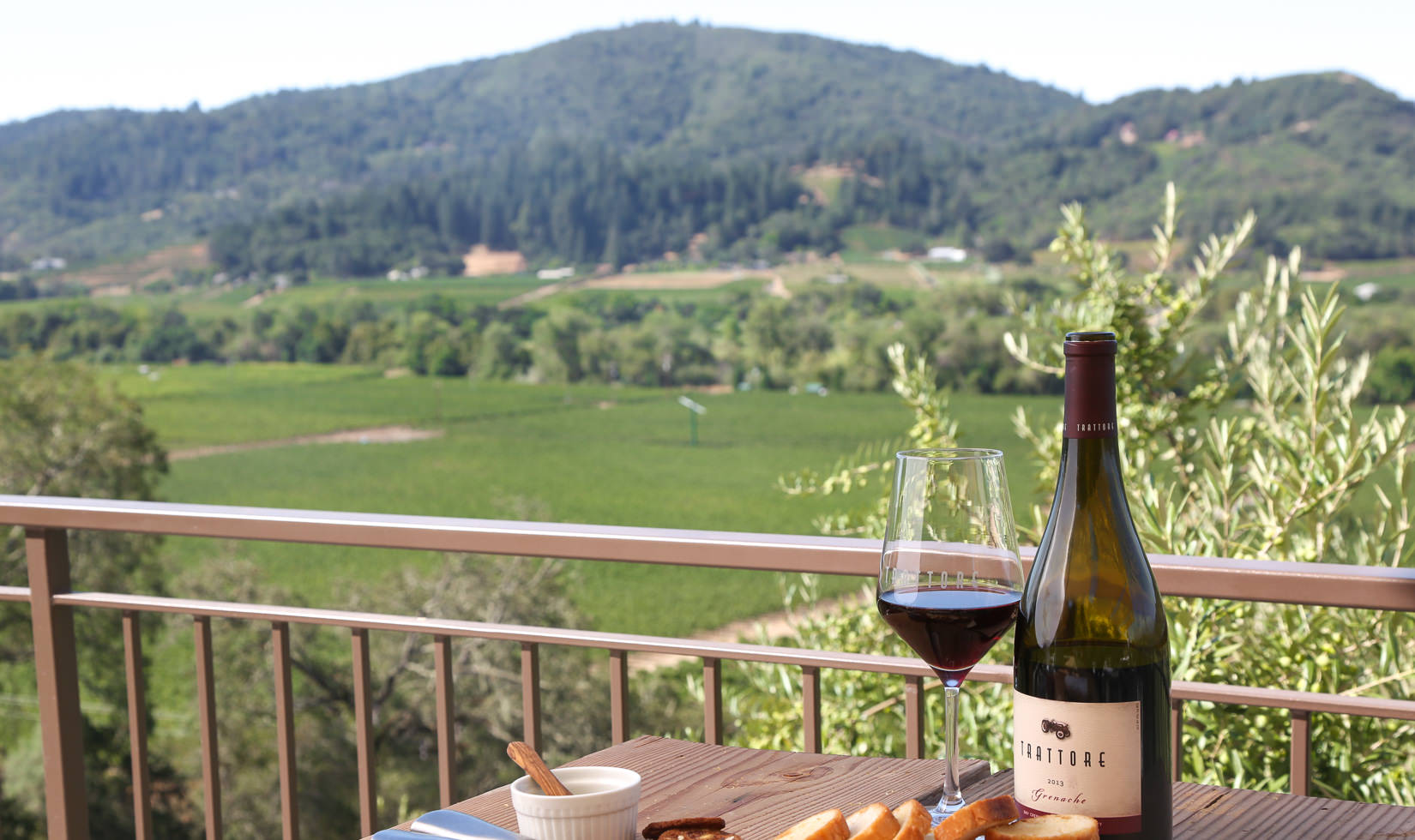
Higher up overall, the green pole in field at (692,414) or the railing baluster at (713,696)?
the railing baluster at (713,696)

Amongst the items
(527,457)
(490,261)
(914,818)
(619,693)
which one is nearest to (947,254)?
(527,457)

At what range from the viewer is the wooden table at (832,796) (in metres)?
0.74

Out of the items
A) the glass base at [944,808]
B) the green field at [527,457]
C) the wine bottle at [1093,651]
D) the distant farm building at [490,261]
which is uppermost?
the distant farm building at [490,261]

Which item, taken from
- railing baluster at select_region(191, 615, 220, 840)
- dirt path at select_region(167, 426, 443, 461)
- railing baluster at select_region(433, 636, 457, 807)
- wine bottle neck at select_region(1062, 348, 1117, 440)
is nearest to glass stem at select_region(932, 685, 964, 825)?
wine bottle neck at select_region(1062, 348, 1117, 440)

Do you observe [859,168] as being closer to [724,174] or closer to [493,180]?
[724,174]

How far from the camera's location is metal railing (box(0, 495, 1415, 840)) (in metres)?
1.18

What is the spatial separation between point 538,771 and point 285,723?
3.45 ft

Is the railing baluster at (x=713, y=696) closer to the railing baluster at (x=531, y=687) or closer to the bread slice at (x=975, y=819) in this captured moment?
the railing baluster at (x=531, y=687)

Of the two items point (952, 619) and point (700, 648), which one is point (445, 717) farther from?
point (952, 619)

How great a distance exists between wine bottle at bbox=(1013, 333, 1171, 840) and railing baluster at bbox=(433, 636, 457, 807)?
3.07 feet

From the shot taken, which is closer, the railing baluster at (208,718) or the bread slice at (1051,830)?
the bread slice at (1051,830)

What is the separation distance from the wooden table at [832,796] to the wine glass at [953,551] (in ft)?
0.37

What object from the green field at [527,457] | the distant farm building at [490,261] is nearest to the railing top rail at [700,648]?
the green field at [527,457]

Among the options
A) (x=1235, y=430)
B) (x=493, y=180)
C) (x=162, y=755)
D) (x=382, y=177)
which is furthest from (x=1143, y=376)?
(x=382, y=177)
